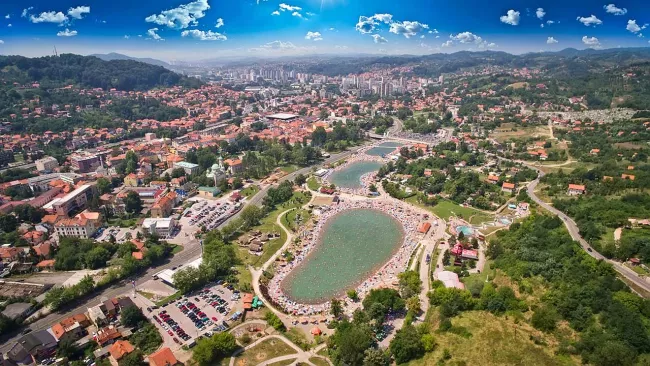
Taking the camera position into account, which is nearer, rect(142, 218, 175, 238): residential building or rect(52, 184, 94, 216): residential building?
rect(142, 218, 175, 238): residential building

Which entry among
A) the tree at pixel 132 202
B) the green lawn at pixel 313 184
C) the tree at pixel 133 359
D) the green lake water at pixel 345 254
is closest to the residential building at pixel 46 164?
the tree at pixel 132 202

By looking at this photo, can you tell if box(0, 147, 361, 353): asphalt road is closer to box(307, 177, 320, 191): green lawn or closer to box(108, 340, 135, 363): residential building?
box(108, 340, 135, 363): residential building

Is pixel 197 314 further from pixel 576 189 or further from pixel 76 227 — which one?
pixel 576 189

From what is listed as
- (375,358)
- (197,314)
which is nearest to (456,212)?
(375,358)

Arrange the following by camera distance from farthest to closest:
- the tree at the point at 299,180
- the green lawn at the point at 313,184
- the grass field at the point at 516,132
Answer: the grass field at the point at 516,132, the tree at the point at 299,180, the green lawn at the point at 313,184

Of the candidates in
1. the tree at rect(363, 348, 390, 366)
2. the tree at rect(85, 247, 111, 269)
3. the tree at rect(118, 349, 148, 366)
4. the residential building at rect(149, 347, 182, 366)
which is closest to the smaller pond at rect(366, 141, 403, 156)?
the tree at rect(85, 247, 111, 269)

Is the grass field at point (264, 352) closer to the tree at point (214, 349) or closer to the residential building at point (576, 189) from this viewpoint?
the tree at point (214, 349)
